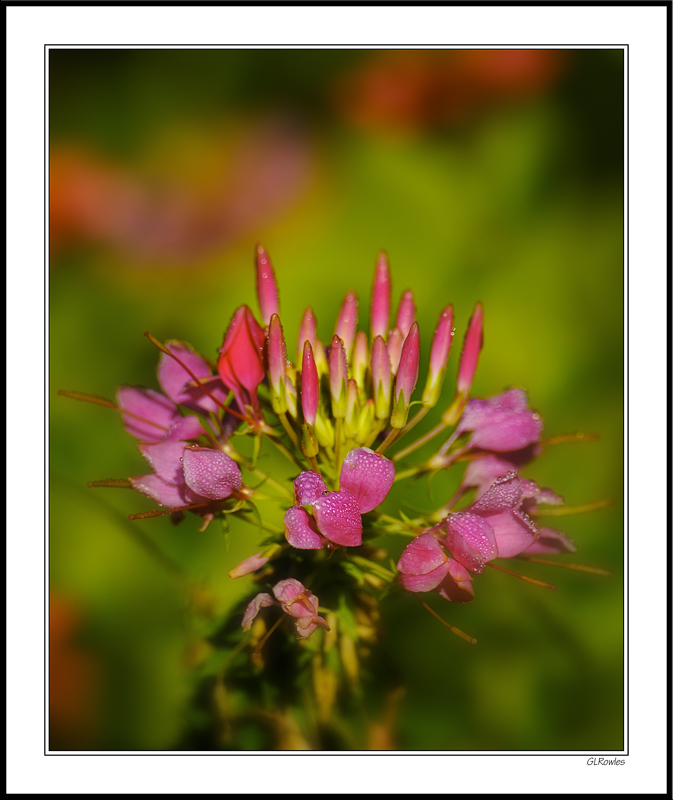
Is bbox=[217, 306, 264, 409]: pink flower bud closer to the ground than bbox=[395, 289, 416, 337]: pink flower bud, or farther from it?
closer to the ground

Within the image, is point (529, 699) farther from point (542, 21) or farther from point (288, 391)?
point (542, 21)

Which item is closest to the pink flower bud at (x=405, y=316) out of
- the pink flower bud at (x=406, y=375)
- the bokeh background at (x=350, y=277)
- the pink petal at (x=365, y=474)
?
the pink flower bud at (x=406, y=375)

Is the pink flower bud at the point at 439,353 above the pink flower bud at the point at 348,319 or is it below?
below

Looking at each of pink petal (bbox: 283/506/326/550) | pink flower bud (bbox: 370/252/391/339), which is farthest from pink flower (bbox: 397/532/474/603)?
pink flower bud (bbox: 370/252/391/339)

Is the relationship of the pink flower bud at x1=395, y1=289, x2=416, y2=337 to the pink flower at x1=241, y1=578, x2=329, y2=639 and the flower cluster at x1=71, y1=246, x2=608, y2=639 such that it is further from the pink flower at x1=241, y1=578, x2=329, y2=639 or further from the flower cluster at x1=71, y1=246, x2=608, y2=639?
the pink flower at x1=241, y1=578, x2=329, y2=639

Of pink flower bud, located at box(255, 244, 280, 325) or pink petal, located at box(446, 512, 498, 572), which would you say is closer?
pink petal, located at box(446, 512, 498, 572)

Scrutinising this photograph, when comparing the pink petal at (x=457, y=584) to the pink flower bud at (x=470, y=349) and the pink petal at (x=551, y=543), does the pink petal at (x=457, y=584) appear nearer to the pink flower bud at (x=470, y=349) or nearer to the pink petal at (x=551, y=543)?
the pink petal at (x=551, y=543)

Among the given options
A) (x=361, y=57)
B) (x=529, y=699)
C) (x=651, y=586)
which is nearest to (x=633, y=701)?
(x=651, y=586)

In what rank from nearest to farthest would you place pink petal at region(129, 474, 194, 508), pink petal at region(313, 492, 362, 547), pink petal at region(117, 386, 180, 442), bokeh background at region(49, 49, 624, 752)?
pink petal at region(313, 492, 362, 547) < pink petal at region(129, 474, 194, 508) < pink petal at region(117, 386, 180, 442) < bokeh background at region(49, 49, 624, 752)
